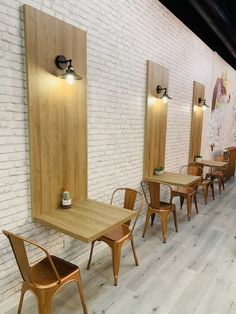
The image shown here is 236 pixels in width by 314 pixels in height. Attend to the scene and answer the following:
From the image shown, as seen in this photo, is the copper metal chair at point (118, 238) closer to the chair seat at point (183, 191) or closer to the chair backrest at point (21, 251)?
the chair backrest at point (21, 251)

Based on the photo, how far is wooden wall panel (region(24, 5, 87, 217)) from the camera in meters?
2.07

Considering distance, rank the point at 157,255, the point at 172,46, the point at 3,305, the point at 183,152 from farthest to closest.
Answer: the point at 183,152
the point at 172,46
the point at 157,255
the point at 3,305

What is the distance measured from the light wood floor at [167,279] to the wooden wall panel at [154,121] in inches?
45.7

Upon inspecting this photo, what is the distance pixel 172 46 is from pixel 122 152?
2.31 meters

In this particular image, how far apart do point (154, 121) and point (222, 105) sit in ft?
14.3

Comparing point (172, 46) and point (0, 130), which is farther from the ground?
point (172, 46)

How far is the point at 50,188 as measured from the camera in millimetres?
2342

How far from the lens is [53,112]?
2.29m

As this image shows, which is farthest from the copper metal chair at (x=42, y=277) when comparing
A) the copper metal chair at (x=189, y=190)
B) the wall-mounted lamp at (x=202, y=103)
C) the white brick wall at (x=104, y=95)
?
the wall-mounted lamp at (x=202, y=103)

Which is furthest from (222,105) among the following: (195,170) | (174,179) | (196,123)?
(174,179)

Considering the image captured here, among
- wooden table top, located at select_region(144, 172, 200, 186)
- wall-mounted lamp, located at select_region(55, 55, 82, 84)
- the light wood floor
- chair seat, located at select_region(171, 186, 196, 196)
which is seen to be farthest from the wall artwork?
wall-mounted lamp, located at select_region(55, 55, 82, 84)

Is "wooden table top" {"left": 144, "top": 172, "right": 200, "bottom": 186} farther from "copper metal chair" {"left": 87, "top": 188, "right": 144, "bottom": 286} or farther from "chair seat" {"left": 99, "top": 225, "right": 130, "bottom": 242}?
"chair seat" {"left": 99, "top": 225, "right": 130, "bottom": 242}

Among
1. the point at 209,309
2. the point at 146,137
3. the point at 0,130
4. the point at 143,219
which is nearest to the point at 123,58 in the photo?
the point at 146,137

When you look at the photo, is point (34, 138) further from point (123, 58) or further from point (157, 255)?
point (157, 255)
